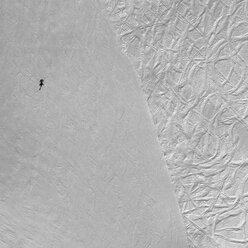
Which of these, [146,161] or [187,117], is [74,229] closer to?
[146,161]

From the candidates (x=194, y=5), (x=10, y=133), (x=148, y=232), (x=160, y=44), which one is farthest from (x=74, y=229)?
(x=194, y=5)

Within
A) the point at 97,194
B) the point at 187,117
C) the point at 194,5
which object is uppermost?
the point at 194,5

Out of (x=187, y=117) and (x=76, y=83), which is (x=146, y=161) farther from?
(x=76, y=83)

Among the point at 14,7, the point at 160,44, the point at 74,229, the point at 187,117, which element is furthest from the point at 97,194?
the point at 14,7

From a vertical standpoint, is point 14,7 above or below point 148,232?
above

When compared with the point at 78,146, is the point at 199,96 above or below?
above

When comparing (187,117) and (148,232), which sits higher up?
(187,117)
